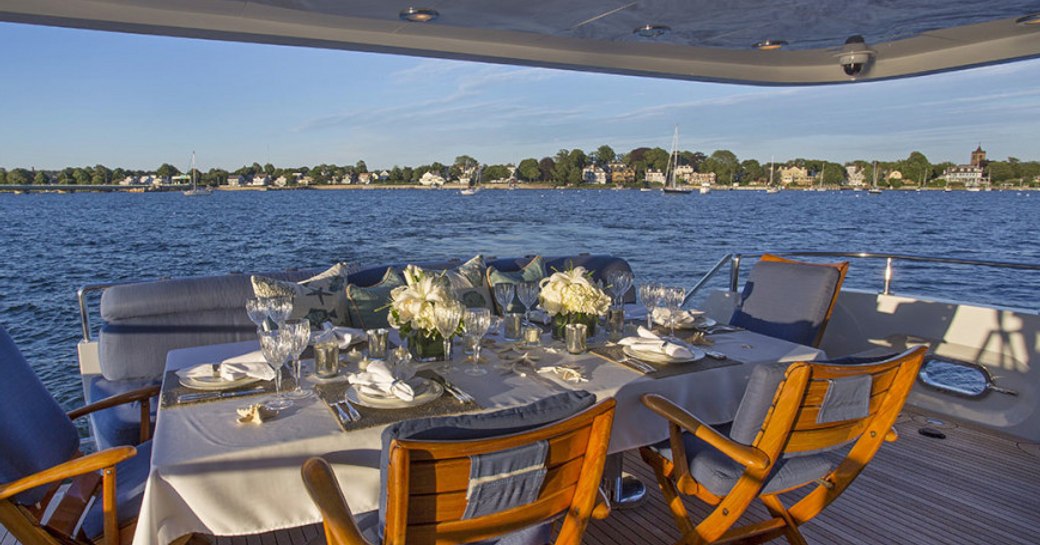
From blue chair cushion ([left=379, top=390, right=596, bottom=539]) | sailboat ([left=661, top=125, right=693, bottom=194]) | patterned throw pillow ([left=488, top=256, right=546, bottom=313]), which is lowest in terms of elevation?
patterned throw pillow ([left=488, top=256, right=546, bottom=313])

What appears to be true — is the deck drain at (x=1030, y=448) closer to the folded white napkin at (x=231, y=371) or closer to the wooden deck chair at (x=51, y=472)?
the folded white napkin at (x=231, y=371)

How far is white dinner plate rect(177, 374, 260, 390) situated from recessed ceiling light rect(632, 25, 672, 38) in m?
2.90

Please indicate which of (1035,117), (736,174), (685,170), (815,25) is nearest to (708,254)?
(1035,117)

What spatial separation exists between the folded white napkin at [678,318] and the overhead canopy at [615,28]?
5.19 feet

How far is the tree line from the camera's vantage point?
4778cm

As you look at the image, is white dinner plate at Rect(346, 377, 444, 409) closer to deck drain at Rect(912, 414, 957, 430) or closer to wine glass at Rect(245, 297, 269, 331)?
wine glass at Rect(245, 297, 269, 331)

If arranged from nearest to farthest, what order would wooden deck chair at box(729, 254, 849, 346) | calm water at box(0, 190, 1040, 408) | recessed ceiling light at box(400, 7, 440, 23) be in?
wooden deck chair at box(729, 254, 849, 346) → recessed ceiling light at box(400, 7, 440, 23) → calm water at box(0, 190, 1040, 408)

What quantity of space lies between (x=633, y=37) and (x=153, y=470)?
348cm

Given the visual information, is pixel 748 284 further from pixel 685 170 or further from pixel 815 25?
pixel 685 170

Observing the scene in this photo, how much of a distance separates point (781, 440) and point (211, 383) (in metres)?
1.65

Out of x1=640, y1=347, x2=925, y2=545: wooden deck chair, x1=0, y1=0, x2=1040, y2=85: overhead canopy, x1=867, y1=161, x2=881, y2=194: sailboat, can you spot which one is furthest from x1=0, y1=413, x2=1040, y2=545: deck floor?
x1=867, y1=161, x2=881, y2=194: sailboat

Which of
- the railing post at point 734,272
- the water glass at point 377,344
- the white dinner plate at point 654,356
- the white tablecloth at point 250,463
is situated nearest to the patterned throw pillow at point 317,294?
the water glass at point 377,344

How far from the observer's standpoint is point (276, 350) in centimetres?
165

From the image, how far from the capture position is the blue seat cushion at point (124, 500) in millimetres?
1559
